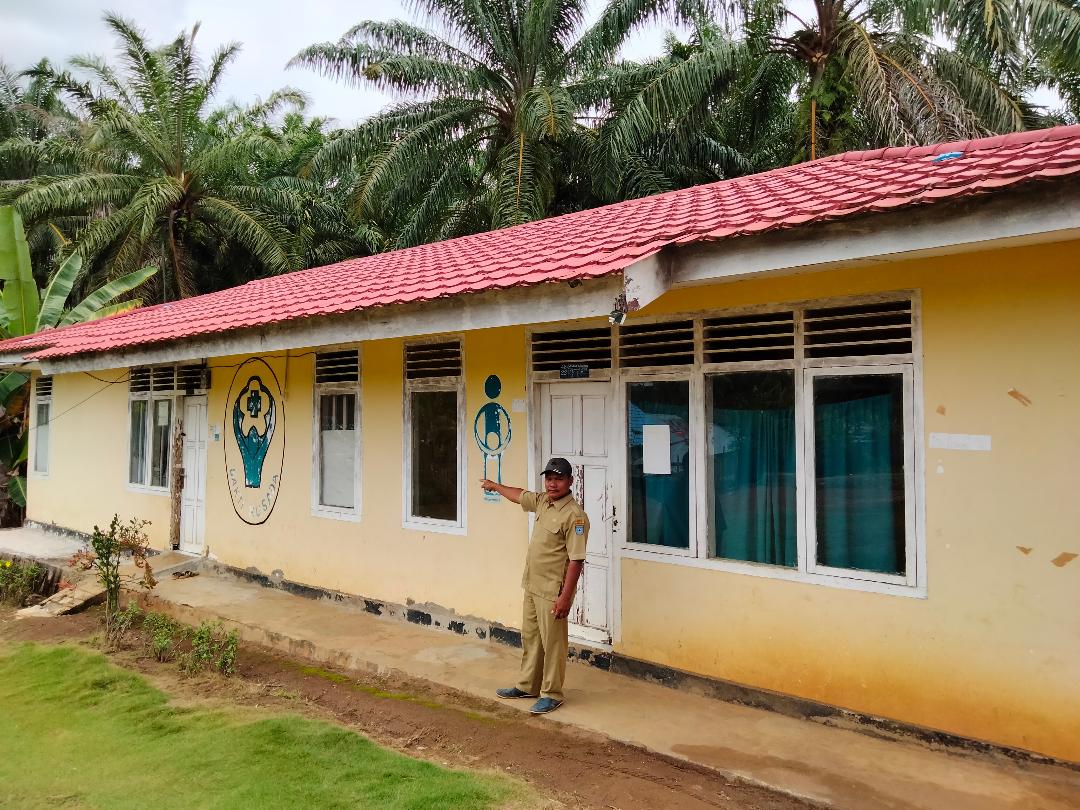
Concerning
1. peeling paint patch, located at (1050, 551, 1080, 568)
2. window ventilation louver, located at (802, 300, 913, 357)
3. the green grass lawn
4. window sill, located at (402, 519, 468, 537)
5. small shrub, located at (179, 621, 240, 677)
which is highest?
window ventilation louver, located at (802, 300, 913, 357)

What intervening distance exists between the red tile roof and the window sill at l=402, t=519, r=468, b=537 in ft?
7.02

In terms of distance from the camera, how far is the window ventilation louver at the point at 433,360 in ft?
24.3

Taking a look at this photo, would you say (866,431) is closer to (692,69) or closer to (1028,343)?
(1028,343)

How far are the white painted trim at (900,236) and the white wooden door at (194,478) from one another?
7.71 meters

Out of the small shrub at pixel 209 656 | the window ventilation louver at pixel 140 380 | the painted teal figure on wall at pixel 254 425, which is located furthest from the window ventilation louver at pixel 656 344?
the window ventilation louver at pixel 140 380

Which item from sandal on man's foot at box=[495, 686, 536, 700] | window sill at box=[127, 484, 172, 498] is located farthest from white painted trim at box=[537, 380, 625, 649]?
window sill at box=[127, 484, 172, 498]

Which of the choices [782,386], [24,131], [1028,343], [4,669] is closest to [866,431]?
[782,386]

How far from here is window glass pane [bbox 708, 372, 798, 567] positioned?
534cm

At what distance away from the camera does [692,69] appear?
48.3 ft

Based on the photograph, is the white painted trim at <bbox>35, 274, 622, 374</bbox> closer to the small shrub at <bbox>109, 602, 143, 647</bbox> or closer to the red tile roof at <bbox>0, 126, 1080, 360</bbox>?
the red tile roof at <bbox>0, 126, 1080, 360</bbox>

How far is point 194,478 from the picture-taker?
10.6 meters

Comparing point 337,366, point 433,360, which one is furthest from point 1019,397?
point 337,366

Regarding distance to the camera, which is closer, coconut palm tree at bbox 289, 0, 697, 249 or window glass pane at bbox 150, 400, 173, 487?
window glass pane at bbox 150, 400, 173, 487

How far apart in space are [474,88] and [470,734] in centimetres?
1425
